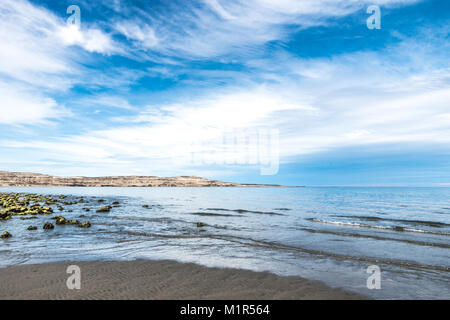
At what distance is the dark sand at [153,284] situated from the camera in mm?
8391

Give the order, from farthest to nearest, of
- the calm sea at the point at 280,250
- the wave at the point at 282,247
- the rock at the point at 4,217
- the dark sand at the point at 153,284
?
the rock at the point at 4,217
the wave at the point at 282,247
the calm sea at the point at 280,250
the dark sand at the point at 153,284

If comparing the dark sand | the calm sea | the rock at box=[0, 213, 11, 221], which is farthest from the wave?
the rock at box=[0, 213, 11, 221]

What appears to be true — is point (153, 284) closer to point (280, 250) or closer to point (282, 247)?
point (280, 250)

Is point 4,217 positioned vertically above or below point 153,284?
below

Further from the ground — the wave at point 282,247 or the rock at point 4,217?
the rock at point 4,217

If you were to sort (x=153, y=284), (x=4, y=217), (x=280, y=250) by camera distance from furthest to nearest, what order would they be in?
(x=4, y=217) < (x=280, y=250) < (x=153, y=284)

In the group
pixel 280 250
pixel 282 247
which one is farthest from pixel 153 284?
pixel 282 247

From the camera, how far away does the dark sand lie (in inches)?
330

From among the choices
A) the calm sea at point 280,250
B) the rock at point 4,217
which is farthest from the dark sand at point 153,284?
the rock at point 4,217

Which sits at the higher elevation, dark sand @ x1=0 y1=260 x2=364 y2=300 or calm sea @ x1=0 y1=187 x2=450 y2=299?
dark sand @ x1=0 y1=260 x2=364 y2=300

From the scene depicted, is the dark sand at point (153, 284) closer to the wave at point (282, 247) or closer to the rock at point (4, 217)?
the wave at point (282, 247)

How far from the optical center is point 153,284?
9.30m

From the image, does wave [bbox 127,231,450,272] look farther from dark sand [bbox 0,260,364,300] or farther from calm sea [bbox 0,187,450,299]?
dark sand [bbox 0,260,364,300]
